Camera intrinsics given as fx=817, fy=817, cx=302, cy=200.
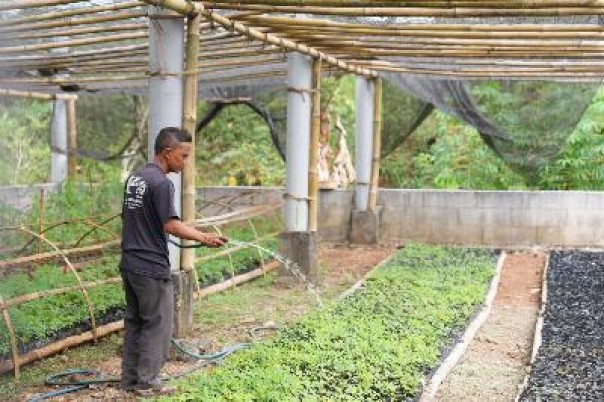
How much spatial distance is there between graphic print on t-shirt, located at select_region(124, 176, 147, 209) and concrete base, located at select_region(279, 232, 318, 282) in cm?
472

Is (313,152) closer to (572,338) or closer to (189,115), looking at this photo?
(189,115)

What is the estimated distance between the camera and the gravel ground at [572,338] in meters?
5.92

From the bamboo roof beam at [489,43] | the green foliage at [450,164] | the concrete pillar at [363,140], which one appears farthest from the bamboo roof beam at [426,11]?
the green foliage at [450,164]

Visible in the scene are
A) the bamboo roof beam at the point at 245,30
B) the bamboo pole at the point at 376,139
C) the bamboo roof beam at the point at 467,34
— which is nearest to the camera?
the bamboo roof beam at the point at 245,30

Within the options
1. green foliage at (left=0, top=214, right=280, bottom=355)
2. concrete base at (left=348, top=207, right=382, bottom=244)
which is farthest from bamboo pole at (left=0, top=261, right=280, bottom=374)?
concrete base at (left=348, top=207, right=382, bottom=244)

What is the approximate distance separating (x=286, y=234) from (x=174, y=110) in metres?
3.54

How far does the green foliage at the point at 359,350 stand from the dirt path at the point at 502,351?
23cm

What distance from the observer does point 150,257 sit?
5.36 meters

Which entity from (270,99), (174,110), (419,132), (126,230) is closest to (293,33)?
(174,110)

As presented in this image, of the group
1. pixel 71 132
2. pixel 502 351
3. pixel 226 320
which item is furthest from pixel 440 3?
pixel 71 132

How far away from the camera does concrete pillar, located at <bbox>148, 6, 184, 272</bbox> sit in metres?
6.63

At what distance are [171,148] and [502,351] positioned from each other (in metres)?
3.60

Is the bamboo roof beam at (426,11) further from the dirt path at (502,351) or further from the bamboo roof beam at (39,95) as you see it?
the bamboo roof beam at (39,95)

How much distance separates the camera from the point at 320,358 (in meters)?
5.99
